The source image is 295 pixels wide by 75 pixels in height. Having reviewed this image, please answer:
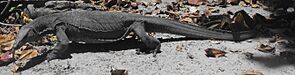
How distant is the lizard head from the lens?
511cm

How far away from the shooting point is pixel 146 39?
5621 mm

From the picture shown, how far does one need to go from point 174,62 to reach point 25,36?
5.07 ft

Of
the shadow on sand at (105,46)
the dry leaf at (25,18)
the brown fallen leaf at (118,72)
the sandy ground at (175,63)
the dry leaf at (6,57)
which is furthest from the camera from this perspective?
the dry leaf at (25,18)

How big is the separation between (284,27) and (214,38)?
99cm

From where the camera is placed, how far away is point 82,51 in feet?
18.8

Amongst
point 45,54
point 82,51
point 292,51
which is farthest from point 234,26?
point 45,54

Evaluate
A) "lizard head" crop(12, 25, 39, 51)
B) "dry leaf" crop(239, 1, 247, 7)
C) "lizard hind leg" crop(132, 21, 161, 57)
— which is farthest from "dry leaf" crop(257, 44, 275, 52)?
"lizard head" crop(12, 25, 39, 51)

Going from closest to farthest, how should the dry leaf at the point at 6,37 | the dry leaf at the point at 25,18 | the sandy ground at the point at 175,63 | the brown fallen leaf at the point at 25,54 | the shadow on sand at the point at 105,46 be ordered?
the sandy ground at the point at 175,63, the brown fallen leaf at the point at 25,54, the shadow on sand at the point at 105,46, the dry leaf at the point at 6,37, the dry leaf at the point at 25,18

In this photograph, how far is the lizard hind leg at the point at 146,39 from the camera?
5.62 metres

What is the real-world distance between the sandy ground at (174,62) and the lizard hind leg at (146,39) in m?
0.11

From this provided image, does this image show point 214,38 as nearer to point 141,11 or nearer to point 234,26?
point 234,26

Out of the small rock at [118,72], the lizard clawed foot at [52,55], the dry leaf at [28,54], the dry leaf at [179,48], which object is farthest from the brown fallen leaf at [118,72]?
the dry leaf at [28,54]

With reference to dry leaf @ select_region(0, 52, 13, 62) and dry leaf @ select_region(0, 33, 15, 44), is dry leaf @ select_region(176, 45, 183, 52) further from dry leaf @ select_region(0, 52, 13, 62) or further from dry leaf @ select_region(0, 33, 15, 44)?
dry leaf @ select_region(0, 33, 15, 44)

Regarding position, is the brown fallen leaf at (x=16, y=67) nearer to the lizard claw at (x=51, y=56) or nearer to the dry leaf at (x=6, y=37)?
the lizard claw at (x=51, y=56)
